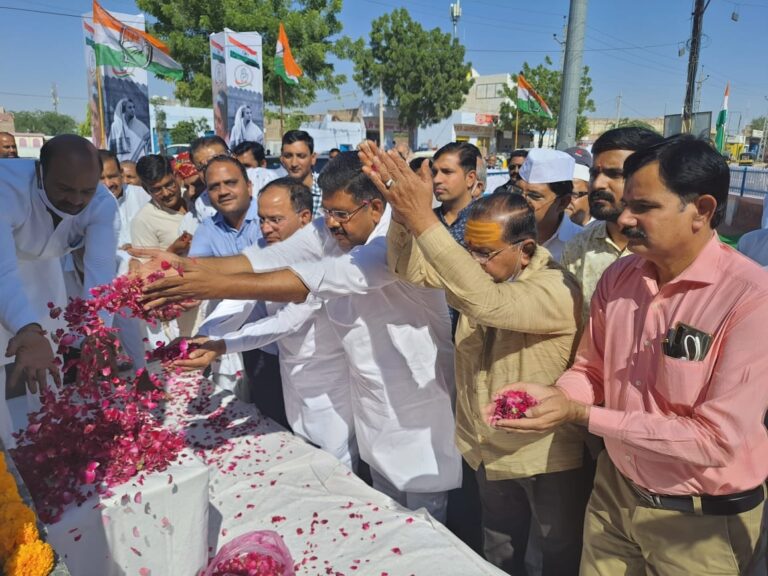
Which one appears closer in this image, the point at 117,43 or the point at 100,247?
the point at 100,247

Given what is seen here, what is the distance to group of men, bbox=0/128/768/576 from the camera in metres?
1.44

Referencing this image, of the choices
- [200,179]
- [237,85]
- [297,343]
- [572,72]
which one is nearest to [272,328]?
[297,343]

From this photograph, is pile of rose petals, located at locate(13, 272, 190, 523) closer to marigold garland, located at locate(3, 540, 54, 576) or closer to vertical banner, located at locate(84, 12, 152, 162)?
marigold garland, located at locate(3, 540, 54, 576)

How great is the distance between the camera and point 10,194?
8.94ft

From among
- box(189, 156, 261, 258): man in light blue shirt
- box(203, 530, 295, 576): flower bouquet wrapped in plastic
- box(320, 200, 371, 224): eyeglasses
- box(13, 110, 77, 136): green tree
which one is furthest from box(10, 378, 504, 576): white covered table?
box(13, 110, 77, 136): green tree

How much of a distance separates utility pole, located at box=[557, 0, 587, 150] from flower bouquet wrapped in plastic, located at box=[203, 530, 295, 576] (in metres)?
6.23

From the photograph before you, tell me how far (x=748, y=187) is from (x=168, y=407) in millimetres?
15766

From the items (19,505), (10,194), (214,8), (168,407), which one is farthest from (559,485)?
(214,8)

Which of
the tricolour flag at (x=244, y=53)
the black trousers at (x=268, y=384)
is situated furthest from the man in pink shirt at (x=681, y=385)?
the tricolour flag at (x=244, y=53)

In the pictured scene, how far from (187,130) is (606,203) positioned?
3068cm

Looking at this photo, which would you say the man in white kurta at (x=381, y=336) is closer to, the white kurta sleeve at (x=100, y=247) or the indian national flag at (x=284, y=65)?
the white kurta sleeve at (x=100, y=247)

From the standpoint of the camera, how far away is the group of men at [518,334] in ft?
4.73

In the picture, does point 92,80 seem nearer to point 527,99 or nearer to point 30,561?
point 30,561

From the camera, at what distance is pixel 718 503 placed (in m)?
1.50
